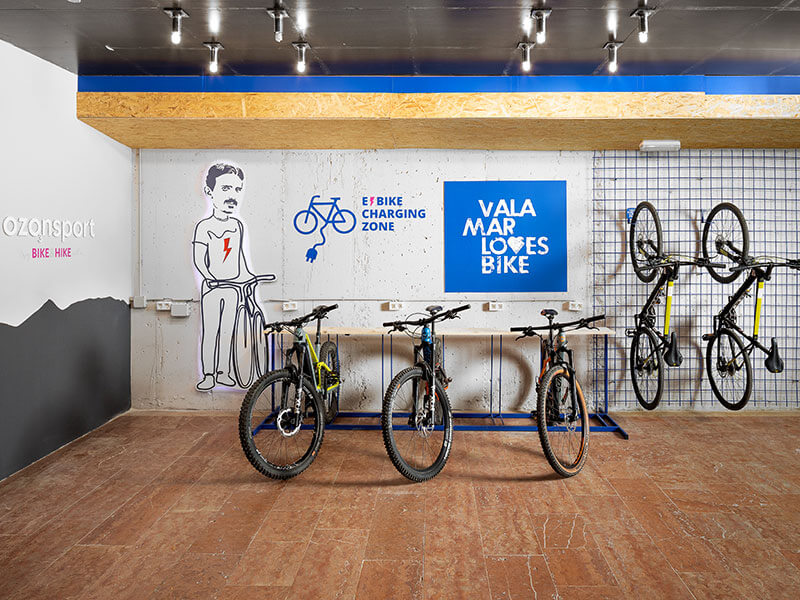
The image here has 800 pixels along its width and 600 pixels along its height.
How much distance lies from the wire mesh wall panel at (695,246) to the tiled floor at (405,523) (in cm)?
85

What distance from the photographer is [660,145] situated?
457cm

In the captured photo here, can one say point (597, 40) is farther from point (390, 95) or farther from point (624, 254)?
point (624, 254)

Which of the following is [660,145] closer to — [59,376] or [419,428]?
[419,428]

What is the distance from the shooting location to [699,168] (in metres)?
4.91

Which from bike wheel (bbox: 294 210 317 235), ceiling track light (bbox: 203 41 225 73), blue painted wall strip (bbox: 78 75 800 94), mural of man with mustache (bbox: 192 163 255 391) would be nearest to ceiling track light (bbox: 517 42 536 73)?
blue painted wall strip (bbox: 78 75 800 94)

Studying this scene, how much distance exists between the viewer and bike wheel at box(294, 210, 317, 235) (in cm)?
498

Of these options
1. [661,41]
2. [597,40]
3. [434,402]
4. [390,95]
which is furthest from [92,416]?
[661,41]

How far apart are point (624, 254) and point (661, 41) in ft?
6.44

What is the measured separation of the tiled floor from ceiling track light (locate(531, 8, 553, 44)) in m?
2.65

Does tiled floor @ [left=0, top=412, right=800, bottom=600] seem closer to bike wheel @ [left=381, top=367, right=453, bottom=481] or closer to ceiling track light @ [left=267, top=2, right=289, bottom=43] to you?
bike wheel @ [left=381, top=367, right=453, bottom=481]

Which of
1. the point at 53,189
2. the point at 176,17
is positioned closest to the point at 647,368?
the point at 176,17

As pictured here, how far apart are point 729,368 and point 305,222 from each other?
3.73 m

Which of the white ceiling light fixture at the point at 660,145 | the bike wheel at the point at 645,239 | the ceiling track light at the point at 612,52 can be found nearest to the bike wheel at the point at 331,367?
the bike wheel at the point at 645,239

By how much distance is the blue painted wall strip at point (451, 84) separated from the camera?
13.3ft
